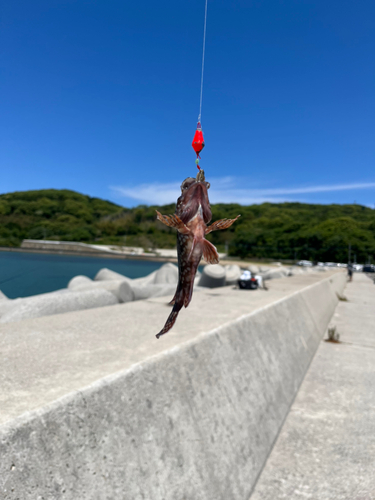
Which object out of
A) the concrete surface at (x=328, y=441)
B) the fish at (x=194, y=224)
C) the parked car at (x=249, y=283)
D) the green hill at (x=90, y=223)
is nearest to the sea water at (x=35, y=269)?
the green hill at (x=90, y=223)

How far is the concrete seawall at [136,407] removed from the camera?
179 cm

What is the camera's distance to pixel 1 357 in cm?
281

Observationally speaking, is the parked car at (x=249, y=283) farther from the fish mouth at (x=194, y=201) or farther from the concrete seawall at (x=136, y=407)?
the fish mouth at (x=194, y=201)

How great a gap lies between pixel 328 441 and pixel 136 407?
7.97 ft

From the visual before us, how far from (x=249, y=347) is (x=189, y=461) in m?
1.78

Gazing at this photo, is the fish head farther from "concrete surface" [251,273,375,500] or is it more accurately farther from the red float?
"concrete surface" [251,273,375,500]

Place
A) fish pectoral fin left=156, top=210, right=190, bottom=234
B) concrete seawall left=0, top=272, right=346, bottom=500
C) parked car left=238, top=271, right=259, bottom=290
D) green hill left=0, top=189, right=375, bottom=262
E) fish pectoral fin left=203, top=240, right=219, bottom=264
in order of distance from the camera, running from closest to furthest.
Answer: fish pectoral fin left=156, top=210, right=190, bottom=234 < fish pectoral fin left=203, top=240, right=219, bottom=264 < concrete seawall left=0, top=272, right=346, bottom=500 < green hill left=0, top=189, right=375, bottom=262 < parked car left=238, top=271, right=259, bottom=290

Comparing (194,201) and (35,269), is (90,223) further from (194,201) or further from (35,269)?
(194,201)

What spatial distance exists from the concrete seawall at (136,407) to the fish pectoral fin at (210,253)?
135cm

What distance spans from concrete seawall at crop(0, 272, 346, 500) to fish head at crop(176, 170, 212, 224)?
4.63 feet

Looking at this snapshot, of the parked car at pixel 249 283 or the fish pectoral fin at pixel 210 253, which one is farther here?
the parked car at pixel 249 283

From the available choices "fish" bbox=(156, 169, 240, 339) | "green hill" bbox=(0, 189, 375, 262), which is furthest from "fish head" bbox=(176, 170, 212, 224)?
"green hill" bbox=(0, 189, 375, 262)

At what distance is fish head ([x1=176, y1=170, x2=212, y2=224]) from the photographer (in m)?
0.72

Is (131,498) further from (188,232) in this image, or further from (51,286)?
(188,232)
